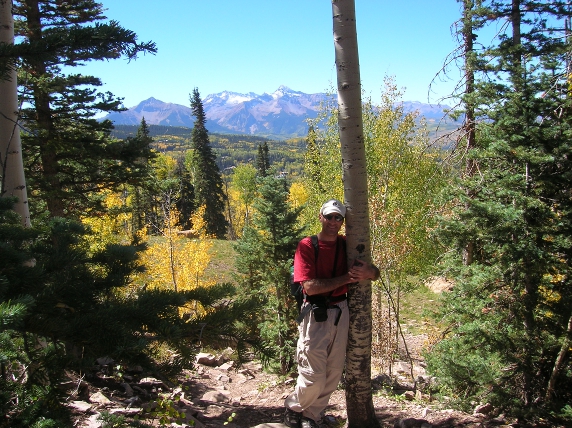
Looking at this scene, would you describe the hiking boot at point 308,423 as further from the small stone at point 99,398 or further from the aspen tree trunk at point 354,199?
the small stone at point 99,398

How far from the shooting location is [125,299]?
2.63 meters

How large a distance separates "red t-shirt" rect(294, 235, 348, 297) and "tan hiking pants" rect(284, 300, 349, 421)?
311 millimetres

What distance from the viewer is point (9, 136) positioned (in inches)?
150

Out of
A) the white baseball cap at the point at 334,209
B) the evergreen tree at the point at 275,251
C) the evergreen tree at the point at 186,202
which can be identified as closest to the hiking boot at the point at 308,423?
the white baseball cap at the point at 334,209

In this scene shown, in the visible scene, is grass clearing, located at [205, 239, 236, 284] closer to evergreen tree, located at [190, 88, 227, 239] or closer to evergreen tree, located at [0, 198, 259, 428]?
evergreen tree, located at [190, 88, 227, 239]

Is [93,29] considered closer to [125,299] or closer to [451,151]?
[125,299]

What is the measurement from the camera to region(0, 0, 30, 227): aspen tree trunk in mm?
3738

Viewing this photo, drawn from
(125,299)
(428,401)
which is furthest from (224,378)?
(125,299)

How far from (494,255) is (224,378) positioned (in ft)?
21.5

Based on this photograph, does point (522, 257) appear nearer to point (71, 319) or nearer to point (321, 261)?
point (321, 261)

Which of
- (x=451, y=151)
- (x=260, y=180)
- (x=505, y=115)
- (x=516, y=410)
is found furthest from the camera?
(x=260, y=180)

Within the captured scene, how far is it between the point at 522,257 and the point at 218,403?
5255mm

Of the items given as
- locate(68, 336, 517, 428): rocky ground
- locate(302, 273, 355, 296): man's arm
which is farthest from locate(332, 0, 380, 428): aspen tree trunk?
locate(68, 336, 517, 428): rocky ground

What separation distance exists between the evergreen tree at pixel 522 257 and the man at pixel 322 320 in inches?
80.4
